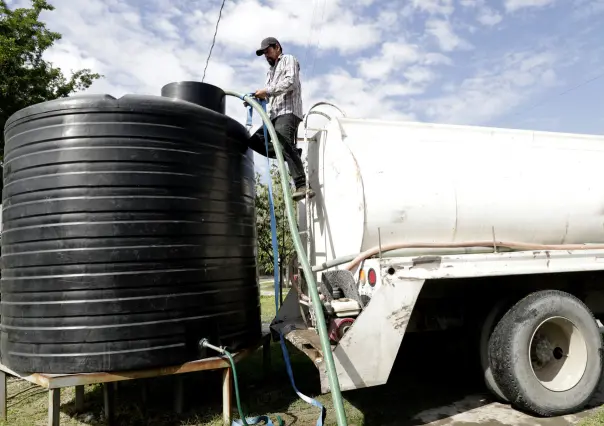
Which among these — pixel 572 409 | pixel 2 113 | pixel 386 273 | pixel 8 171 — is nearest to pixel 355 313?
pixel 386 273

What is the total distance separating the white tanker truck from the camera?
3.59 m

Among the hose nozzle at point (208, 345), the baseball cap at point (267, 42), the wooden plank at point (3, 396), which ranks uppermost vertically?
the baseball cap at point (267, 42)

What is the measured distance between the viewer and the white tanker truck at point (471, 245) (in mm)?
3592

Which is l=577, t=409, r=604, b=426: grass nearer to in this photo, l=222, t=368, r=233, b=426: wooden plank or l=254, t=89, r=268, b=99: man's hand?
l=222, t=368, r=233, b=426: wooden plank

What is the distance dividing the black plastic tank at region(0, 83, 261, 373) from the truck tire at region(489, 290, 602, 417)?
7.72 ft

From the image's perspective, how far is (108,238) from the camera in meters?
3.32

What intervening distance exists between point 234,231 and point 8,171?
195 centimetres

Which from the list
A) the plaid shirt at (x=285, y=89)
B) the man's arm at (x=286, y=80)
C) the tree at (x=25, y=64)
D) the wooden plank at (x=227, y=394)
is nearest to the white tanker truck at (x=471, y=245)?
the plaid shirt at (x=285, y=89)

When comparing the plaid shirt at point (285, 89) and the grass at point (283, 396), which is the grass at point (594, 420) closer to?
the grass at point (283, 396)

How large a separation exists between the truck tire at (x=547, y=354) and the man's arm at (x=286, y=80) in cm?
287

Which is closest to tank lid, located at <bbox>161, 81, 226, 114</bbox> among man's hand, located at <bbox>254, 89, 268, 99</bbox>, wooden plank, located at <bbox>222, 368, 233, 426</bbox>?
man's hand, located at <bbox>254, 89, 268, 99</bbox>

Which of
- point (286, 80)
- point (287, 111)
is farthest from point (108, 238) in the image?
point (286, 80)

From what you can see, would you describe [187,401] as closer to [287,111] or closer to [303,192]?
[303,192]

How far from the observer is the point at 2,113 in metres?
11.9
